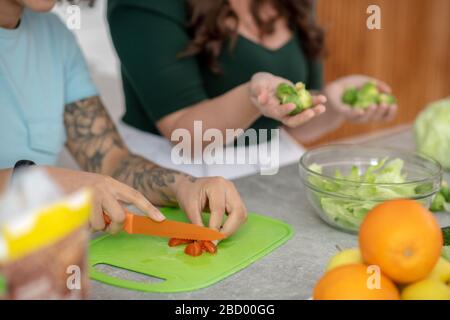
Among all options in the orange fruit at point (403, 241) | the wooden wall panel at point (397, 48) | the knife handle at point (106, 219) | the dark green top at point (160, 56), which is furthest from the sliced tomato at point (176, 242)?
the wooden wall panel at point (397, 48)

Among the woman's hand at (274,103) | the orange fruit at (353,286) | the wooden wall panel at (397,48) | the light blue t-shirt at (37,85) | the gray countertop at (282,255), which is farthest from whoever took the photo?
the wooden wall panel at (397,48)

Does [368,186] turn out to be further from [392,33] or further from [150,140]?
[392,33]

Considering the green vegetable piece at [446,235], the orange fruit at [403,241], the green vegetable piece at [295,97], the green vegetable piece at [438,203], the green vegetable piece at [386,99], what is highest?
the green vegetable piece at [295,97]

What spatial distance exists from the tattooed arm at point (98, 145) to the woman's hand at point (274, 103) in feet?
0.91

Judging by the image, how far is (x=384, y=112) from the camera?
1522 millimetres

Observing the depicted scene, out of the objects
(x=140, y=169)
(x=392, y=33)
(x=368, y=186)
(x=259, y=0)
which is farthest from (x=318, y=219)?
(x=392, y=33)

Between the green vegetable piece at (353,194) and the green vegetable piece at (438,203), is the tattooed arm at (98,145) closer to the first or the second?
the green vegetable piece at (353,194)

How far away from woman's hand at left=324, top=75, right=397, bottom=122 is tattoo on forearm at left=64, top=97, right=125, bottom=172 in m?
0.59

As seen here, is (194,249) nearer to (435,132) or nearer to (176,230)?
(176,230)

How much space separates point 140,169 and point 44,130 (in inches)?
9.2

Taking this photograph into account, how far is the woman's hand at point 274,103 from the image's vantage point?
1.14 m

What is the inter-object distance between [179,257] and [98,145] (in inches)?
19.8

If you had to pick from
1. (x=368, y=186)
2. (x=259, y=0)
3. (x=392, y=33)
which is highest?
(x=259, y=0)
